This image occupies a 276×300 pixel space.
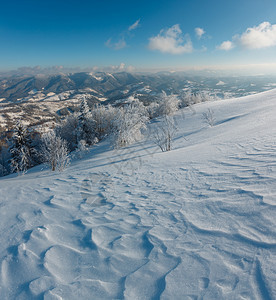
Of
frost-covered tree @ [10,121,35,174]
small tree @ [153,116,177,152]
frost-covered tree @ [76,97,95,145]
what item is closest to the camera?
small tree @ [153,116,177,152]

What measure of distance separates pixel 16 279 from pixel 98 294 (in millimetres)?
1307

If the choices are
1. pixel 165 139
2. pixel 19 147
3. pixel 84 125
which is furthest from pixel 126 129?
pixel 19 147

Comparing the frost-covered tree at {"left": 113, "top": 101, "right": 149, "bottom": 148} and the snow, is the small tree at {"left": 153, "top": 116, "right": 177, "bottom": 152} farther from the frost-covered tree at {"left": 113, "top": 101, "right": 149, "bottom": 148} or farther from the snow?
the snow

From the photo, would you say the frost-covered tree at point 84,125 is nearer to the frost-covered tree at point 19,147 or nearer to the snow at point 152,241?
the frost-covered tree at point 19,147

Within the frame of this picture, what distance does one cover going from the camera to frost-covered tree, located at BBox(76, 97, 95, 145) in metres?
30.3

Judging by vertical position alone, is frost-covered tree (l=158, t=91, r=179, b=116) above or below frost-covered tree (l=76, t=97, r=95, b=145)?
above

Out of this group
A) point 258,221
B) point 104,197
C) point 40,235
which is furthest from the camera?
point 104,197

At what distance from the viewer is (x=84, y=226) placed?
3.53 meters

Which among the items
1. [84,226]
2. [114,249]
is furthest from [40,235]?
[114,249]

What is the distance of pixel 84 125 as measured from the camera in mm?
30734

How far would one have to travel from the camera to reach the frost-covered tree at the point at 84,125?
3033 cm

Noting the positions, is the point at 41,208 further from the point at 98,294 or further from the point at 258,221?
the point at 258,221

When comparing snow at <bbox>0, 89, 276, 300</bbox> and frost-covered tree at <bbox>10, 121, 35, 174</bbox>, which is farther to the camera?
frost-covered tree at <bbox>10, 121, 35, 174</bbox>

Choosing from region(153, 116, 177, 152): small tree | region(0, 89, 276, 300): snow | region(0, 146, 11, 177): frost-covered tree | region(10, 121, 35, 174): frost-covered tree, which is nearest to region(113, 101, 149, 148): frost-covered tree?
region(153, 116, 177, 152): small tree
